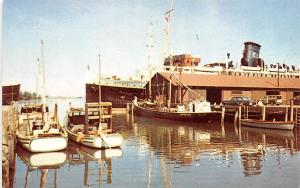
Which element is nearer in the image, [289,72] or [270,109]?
[270,109]

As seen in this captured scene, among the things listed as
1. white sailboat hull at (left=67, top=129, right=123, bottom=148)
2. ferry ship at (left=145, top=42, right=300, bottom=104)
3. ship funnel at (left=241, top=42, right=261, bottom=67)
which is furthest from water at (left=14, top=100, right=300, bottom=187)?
ship funnel at (left=241, top=42, right=261, bottom=67)

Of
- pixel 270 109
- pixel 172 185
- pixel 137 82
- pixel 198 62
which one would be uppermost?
pixel 198 62

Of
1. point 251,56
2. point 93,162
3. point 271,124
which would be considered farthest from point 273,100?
point 93,162

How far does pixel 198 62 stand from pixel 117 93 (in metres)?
16.1

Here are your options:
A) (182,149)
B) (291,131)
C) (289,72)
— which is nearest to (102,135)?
(182,149)

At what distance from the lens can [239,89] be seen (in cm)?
4628

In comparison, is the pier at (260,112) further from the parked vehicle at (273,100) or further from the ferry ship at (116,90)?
the ferry ship at (116,90)

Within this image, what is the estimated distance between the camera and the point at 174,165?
1545cm

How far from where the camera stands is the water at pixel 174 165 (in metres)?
13.1

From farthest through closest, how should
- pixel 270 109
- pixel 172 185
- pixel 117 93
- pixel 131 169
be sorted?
1. pixel 117 93
2. pixel 270 109
3. pixel 131 169
4. pixel 172 185

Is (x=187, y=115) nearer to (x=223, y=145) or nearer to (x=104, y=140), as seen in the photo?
(x=223, y=145)

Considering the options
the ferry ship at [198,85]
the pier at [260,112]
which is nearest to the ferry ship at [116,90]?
the ferry ship at [198,85]

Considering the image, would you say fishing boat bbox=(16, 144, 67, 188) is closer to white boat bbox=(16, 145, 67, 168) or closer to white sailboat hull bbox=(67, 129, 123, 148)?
white boat bbox=(16, 145, 67, 168)

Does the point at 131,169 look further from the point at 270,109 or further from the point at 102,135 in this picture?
the point at 270,109
